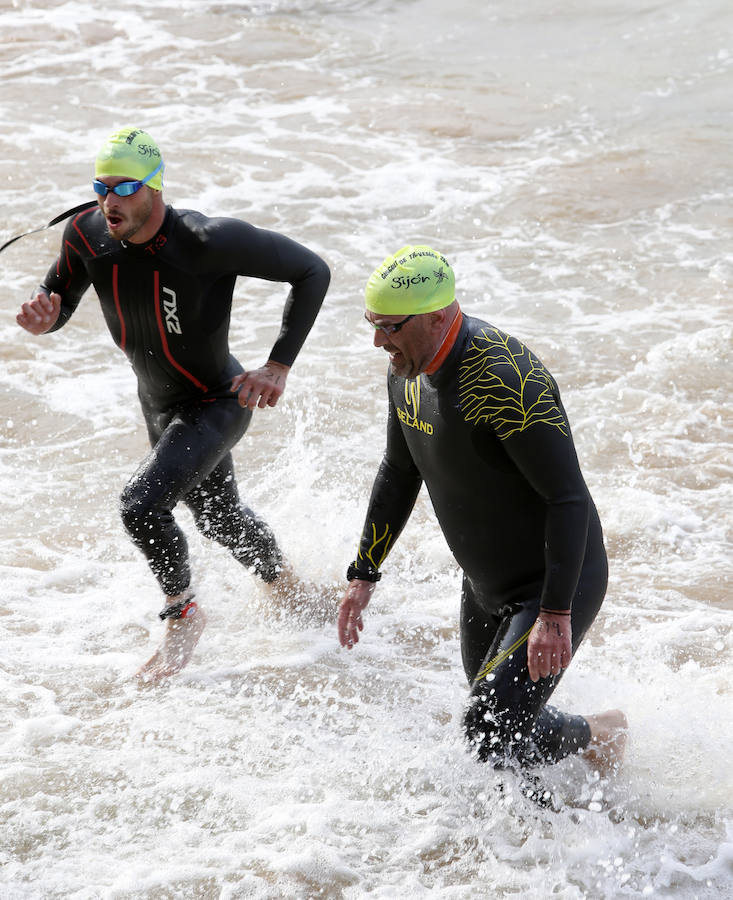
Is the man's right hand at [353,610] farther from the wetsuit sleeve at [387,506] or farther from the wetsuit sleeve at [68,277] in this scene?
the wetsuit sleeve at [68,277]

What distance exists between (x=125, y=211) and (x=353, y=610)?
5.70 feet

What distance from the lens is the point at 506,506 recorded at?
10.5 ft

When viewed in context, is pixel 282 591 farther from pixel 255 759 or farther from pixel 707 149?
pixel 707 149

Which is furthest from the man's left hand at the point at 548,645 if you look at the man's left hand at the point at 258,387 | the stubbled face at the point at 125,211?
the stubbled face at the point at 125,211

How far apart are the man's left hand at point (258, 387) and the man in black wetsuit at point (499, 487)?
2.82ft

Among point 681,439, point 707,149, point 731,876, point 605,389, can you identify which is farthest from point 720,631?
point 707,149

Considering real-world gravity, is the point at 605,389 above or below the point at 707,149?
below

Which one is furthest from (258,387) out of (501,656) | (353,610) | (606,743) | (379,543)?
(606,743)

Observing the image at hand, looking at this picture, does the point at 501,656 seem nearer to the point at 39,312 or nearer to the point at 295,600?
the point at 295,600

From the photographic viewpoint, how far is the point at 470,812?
3578 mm

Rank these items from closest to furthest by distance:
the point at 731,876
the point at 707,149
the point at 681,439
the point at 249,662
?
the point at 731,876 < the point at 249,662 < the point at 681,439 < the point at 707,149

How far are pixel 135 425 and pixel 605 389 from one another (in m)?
3.13

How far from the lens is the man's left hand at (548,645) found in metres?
3.02

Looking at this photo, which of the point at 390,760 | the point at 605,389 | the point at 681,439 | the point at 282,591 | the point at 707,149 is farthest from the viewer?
the point at 707,149
